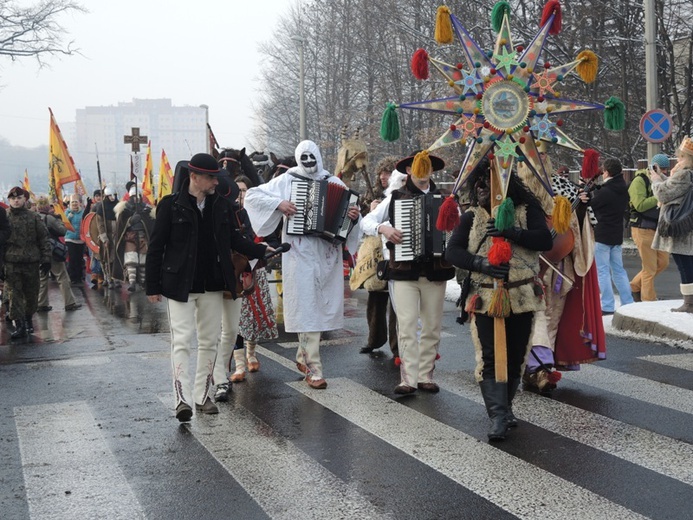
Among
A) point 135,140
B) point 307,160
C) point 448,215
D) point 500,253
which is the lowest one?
point 500,253

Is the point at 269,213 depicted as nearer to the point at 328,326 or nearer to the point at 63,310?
the point at 328,326

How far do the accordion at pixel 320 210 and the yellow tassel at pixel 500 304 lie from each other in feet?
7.38

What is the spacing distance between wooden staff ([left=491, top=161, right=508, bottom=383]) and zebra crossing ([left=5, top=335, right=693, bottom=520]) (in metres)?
0.42

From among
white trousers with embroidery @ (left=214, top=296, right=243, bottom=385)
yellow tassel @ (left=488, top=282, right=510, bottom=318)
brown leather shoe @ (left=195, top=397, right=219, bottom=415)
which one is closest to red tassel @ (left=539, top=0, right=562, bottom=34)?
yellow tassel @ (left=488, top=282, right=510, bottom=318)

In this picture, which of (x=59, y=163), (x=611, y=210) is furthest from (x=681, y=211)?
(x=59, y=163)

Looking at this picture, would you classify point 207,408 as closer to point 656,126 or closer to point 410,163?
point 410,163

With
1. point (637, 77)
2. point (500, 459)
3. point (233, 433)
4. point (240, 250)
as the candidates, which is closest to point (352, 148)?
point (240, 250)

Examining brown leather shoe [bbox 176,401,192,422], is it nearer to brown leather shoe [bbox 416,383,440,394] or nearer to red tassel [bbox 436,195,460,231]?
brown leather shoe [bbox 416,383,440,394]

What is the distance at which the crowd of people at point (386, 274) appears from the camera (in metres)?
6.72

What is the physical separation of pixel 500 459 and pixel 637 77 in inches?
870

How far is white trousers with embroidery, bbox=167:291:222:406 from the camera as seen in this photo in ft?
23.6

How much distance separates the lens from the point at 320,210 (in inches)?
336

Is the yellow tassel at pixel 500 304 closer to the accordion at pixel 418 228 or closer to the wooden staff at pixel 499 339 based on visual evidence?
the wooden staff at pixel 499 339

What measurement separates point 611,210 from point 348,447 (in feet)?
23.5
